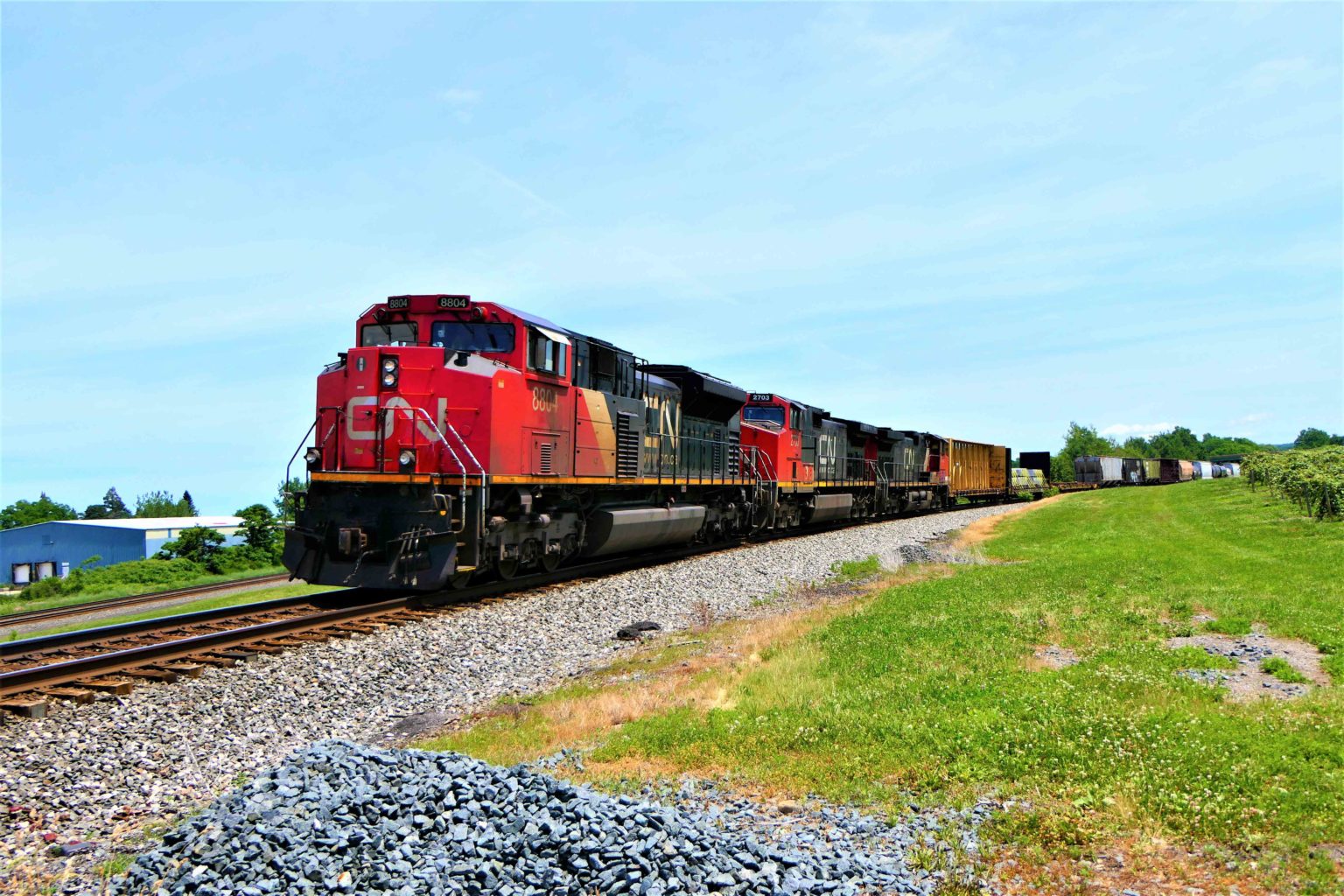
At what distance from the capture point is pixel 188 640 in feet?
28.5

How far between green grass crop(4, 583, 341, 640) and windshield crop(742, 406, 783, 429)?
43.1 feet

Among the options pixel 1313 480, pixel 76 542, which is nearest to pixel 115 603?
pixel 1313 480

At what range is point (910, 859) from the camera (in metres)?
4.21

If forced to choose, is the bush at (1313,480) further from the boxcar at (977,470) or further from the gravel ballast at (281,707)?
the gravel ballast at (281,707)

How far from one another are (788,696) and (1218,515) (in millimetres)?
29123

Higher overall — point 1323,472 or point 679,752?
point 1323,472

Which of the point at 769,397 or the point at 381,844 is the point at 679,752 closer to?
the point at 381,844

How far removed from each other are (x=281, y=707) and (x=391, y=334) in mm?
6467

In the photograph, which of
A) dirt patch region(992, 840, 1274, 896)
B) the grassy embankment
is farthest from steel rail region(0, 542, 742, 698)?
dirt patch region(992, 840, 1274, 896)

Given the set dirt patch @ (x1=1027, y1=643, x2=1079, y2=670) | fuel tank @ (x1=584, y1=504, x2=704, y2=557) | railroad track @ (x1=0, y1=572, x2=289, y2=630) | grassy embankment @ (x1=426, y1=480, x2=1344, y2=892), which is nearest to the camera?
grassy embankment @ (x1=426, y1=480, x2=1344, y2=892)

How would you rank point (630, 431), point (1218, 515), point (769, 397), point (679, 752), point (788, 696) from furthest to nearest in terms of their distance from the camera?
point (1218, 515)
point (769, 397)
point (630, 431)
point (788, 696)
point (679, 752)

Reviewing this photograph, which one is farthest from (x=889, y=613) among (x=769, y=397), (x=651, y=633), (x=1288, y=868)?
(x=769, y=397)

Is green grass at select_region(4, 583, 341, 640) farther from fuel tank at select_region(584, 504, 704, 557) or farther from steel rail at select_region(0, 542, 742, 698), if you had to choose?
fuel tank at select_region(584, 504, 704, 557)

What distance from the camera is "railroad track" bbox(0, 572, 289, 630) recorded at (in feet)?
48.3
